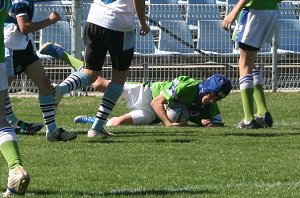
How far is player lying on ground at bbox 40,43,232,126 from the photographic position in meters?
12.2

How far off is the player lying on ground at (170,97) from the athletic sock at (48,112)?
173cm

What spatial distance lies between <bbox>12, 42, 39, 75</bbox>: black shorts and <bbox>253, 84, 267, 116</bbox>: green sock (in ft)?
9.07

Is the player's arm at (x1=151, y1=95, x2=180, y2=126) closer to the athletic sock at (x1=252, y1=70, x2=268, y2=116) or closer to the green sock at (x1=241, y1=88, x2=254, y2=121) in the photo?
the green sock at (x1=241, y1=88, x2=254, y2=121)

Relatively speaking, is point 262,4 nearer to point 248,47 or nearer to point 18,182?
point 248,47

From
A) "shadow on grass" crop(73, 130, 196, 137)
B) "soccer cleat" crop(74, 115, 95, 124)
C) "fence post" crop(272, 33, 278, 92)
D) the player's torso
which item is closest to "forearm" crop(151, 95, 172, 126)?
"shadow on grass" crop(73, 130, 196, 137)

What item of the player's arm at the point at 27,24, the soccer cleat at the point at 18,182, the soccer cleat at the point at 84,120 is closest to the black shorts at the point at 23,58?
the player's arm at the point at 27,24

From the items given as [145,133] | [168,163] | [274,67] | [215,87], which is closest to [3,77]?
[168,163]

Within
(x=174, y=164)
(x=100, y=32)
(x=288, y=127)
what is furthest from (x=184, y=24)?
(x=174, y=164)

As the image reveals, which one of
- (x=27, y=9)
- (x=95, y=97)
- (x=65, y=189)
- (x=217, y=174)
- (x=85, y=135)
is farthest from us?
(x=95, y=97)

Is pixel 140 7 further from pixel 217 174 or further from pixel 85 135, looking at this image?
pixel 217 174

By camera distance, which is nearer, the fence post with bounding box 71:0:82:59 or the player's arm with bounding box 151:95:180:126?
the player's arm with bounding box 151:95:180:126

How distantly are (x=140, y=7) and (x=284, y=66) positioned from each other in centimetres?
854

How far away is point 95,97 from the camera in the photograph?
667 inches

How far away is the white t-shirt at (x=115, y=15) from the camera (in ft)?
35.1
